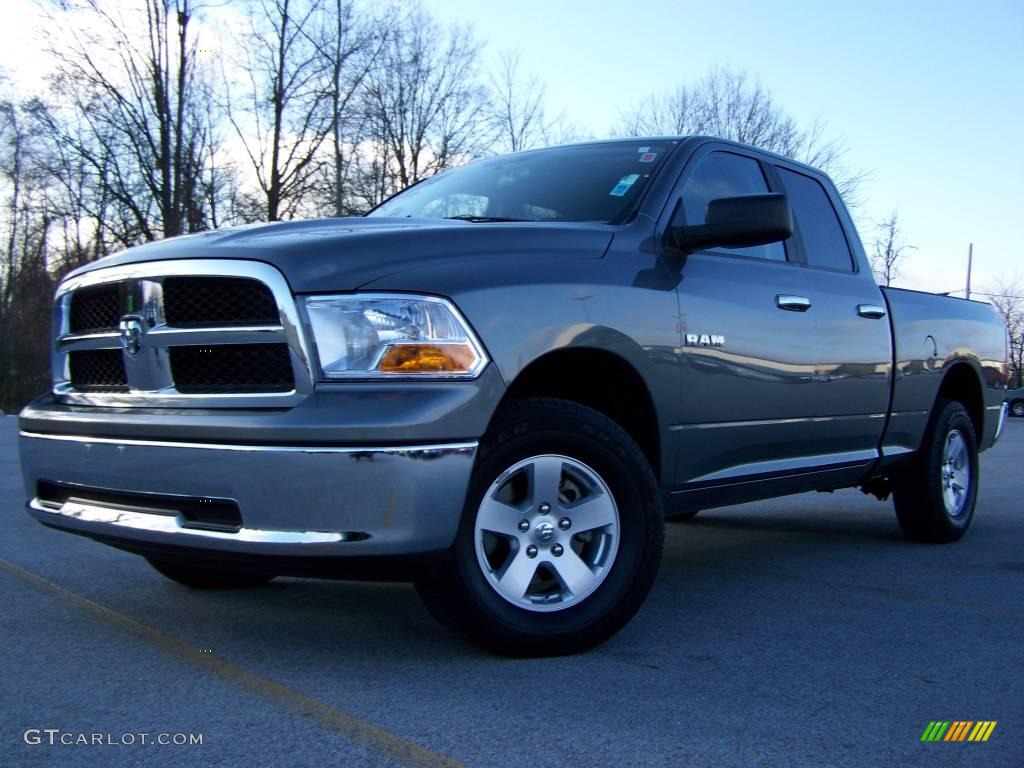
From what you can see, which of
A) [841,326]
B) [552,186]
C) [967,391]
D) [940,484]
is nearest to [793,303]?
[841,326]

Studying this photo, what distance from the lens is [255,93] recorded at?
73.3 ft

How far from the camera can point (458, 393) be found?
3109 mm

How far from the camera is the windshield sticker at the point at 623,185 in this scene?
14.1 feet

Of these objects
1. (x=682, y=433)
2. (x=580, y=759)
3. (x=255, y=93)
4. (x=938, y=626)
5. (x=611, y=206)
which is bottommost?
(x=938, y=626)

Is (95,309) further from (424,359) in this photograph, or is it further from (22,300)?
(22,300)

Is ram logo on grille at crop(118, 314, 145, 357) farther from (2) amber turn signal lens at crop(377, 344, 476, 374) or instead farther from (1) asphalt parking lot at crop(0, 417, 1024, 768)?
(1) asphalt parking lot at crop(0, 417, 1024, 768)

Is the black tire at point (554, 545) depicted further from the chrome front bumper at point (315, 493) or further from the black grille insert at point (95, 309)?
the black grille insert at point (95, 309)

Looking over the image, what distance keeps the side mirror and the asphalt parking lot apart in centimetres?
140

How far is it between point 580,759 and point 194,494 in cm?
132

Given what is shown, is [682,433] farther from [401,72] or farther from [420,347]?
[401,72]

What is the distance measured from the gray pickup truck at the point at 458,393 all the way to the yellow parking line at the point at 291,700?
1.04 ft

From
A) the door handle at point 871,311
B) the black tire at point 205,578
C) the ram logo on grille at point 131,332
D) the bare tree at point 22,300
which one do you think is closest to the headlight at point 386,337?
the ram logo on grille at point 131,332

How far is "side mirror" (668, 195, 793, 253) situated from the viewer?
13.0ft

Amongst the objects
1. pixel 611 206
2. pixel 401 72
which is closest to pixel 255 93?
pixel 401 72
